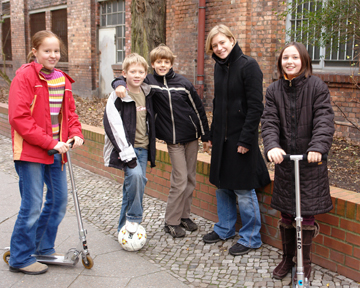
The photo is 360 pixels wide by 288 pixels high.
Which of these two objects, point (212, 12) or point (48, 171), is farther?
point (212, 12)

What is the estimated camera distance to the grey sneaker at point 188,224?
4371 millimetres

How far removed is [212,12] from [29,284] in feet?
26.7

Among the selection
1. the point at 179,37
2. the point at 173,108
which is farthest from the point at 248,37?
the point at 173,108

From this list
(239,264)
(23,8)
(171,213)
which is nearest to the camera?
(239,264)

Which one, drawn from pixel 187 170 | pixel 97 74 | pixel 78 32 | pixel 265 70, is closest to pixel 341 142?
pixel 265 70

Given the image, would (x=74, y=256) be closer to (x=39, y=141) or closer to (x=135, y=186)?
(x=135, y=186)

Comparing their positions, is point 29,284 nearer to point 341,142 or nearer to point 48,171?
point 48,171

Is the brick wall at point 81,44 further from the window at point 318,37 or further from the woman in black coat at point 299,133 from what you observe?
the woman in black coat at point 299,133

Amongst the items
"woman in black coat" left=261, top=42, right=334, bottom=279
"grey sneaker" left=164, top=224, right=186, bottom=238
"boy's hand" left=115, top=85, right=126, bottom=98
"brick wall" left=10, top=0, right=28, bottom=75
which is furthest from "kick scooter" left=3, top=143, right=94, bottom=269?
"brick wall" left=10, top=0, right=28, bottom=75

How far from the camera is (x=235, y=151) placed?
3766 millimetres

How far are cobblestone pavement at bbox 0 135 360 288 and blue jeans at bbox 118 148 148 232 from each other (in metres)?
0.38

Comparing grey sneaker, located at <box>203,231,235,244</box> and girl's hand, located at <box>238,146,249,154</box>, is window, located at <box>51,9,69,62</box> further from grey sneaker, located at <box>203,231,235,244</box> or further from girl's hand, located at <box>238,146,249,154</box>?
girl's hand, located at <box>238,146,249,154</box>

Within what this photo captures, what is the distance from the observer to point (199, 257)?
378 cm

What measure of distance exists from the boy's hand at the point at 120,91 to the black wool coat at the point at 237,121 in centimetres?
87
